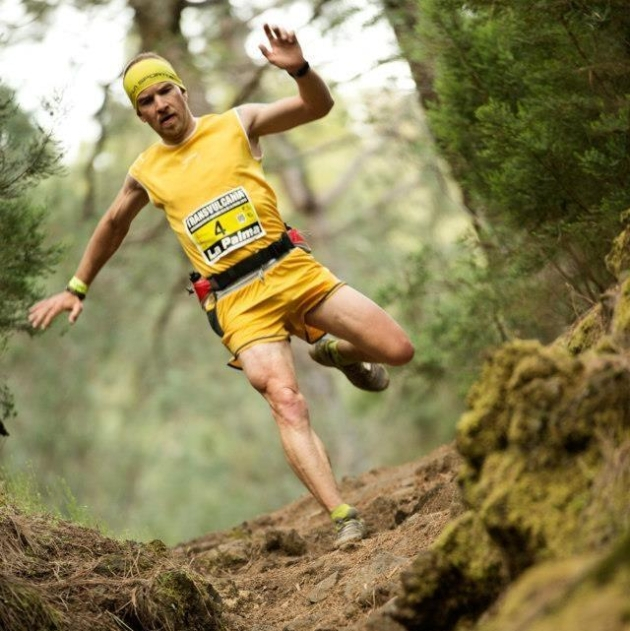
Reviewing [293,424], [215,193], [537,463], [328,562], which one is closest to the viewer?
[537,463]

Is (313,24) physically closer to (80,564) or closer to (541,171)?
(541,171)

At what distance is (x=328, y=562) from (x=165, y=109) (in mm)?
2747

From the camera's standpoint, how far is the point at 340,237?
83.9 ft

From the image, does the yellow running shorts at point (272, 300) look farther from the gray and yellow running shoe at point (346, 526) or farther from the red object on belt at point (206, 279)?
the gray and yellow running shoe at point (346, 526)

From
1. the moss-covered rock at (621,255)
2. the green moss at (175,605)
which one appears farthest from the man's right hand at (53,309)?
the moss-covered rock at (621,255)

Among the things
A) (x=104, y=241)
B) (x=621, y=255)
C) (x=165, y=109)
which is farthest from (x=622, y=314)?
(x=104, y=241)

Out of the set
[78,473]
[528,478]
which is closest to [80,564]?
[528,478]

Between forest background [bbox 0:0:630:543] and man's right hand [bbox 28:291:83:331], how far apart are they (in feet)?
1.51

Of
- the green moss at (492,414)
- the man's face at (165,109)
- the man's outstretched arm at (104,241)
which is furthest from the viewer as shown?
the man's outstretched arm at (104,241)

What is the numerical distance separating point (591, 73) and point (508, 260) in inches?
88.2

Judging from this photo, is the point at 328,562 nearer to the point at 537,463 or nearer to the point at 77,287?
the point at 77,287

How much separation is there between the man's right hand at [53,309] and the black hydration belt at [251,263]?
897 mm

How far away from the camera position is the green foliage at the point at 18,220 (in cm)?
693

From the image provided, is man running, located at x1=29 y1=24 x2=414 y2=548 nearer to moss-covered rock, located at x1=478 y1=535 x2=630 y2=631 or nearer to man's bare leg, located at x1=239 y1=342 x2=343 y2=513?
man's bare leg, located at x1=239 y1=342 x2=343 y2=513
